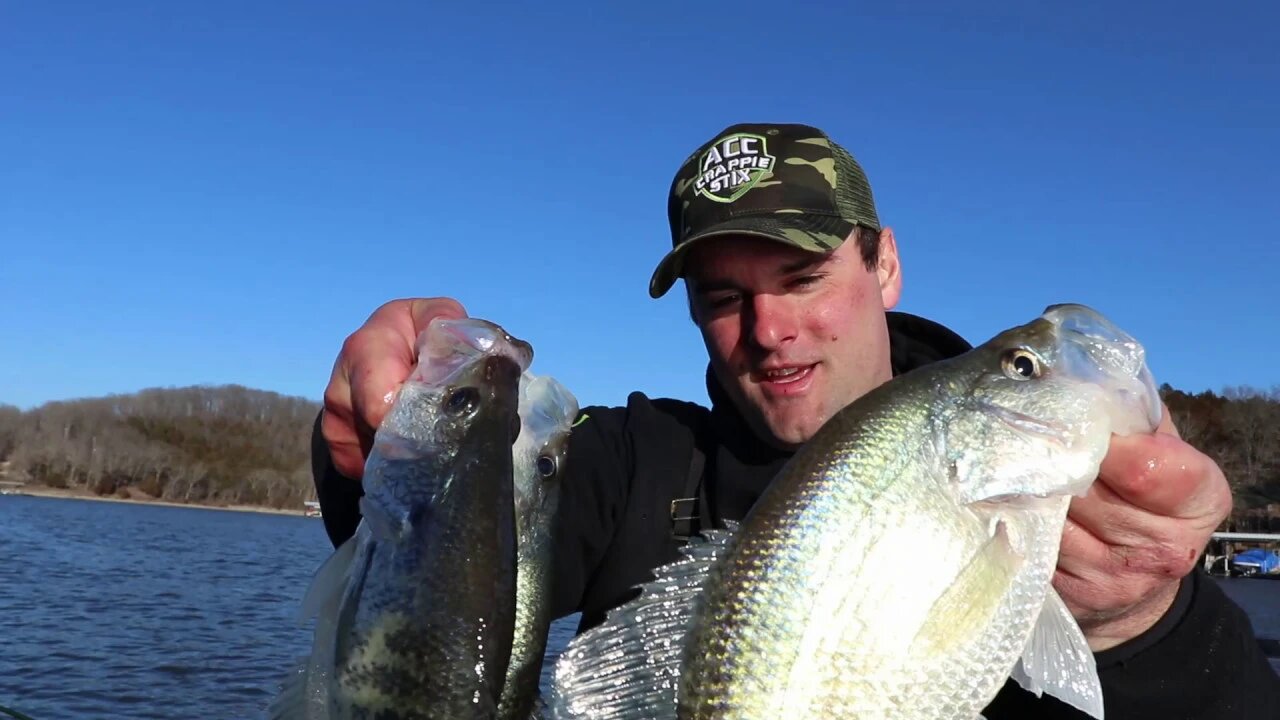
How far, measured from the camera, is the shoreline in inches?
4200

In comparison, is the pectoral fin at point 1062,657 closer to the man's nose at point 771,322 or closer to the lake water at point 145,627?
the man's nose at point 771,322

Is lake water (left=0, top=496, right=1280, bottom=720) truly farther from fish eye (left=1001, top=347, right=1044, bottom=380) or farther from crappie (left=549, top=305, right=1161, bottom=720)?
fish eye (left=1001, top=347, right=1044, bottom=380)

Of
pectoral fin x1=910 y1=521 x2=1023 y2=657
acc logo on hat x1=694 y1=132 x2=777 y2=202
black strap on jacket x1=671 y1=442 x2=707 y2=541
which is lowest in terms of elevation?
pectoral fin x1=910 y1=521 x2=1023 y2=657

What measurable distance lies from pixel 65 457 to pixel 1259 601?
118 metres

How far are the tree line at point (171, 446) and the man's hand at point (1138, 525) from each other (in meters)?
116

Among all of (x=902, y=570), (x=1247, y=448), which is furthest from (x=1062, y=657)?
(x=1247, y=448)

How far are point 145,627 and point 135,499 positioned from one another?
101 meters

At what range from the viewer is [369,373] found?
3.10m

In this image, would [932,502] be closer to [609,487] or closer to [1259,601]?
[609,487]

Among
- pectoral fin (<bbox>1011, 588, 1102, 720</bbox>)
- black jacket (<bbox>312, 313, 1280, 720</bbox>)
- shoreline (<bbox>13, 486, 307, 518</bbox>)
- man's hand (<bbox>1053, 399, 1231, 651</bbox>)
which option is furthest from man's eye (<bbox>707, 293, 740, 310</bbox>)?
shoreline (<bbox>13, 486, 307, 518</bbox>)

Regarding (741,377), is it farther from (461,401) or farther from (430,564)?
(430,564)

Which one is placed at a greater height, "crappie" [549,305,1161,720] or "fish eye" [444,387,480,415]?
"fish eye" [444,387,480,415]

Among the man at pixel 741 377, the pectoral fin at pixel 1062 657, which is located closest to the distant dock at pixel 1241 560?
the man at pixel 741 377

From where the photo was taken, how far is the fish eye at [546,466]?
351 cm
